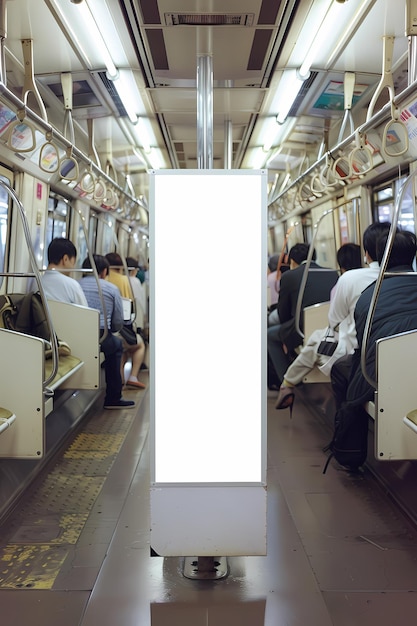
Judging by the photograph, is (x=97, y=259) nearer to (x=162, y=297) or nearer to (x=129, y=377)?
(x=129, y=377)

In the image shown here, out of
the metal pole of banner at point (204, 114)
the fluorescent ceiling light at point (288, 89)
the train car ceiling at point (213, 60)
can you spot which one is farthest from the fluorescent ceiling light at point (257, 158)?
the metal pole of banner at point (204, 114)

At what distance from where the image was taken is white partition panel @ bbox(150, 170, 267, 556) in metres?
2.46

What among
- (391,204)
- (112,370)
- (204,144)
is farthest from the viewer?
(112,370)

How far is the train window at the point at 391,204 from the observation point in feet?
15.8

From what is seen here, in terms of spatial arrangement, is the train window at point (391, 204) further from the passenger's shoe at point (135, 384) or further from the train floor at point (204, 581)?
the passenger's shoe at point (135, 384)

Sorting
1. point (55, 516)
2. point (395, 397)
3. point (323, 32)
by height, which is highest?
point (323, 32)

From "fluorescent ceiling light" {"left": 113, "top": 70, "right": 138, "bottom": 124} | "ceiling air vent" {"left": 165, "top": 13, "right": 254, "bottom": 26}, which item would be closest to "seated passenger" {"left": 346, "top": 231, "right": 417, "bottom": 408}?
"ceiling air vent" {"left": 165, "top": 13, "right": 254, "bottom": 26}

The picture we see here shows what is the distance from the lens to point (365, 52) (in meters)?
4.25

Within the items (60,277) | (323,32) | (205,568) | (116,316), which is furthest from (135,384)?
(205,568)

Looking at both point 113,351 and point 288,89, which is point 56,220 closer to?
point 113,351

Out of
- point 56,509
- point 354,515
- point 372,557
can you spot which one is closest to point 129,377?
point 56,509

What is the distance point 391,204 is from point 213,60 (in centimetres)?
209

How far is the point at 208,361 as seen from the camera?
2502 millimetres

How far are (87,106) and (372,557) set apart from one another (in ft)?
13.8
